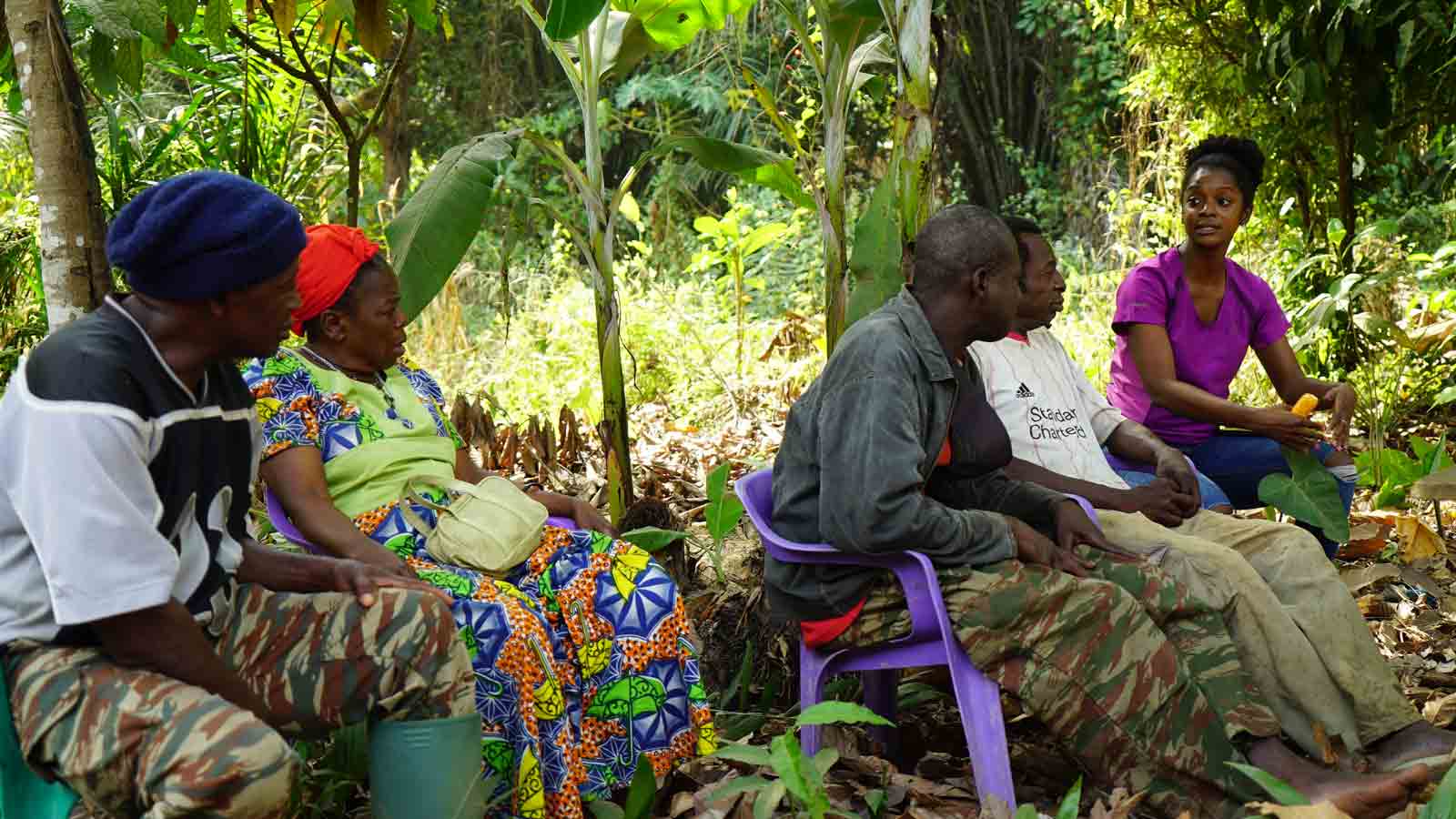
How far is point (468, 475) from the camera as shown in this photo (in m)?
3.52

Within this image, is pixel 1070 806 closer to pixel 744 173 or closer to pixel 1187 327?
pixel 1187 327

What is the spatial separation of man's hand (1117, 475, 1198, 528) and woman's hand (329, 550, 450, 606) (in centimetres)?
182

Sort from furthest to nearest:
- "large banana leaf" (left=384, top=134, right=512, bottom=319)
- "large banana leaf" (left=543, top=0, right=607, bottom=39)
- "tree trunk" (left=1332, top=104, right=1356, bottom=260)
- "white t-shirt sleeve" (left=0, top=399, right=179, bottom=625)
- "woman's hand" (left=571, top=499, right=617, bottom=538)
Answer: "tree trunk" (left=1332, top=104, right=1356, bottom=260), "large banana leaf" (left=384, top=134, right=512, bottom=319), "large banana leaf" (left=543, top=0, right=607, bottom=39), "woman's hand" (left=571, top=499, right=617, bottom=538), "white t-shirt sleeve" (left=0, top=399, right=179, bottom=625)

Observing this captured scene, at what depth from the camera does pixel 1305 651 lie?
3.11 metres

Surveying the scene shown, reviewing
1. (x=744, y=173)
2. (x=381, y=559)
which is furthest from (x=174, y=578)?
(x=744, y=173)

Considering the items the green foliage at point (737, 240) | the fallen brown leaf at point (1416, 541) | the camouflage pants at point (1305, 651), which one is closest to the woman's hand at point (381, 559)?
the camouflage pants at point (1305, 651)

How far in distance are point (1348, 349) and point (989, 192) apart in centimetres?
664

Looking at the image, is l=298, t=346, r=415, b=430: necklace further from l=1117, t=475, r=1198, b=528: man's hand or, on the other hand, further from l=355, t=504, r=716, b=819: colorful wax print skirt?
l=1117, t=475, r=1198, b=528: man's hand

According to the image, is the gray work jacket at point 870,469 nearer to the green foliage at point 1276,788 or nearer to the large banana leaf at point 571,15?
the green foliage at point 1276,788

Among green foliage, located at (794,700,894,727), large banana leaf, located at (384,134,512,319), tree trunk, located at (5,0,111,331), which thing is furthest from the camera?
large banana leaf, located at (384,134,512,319)

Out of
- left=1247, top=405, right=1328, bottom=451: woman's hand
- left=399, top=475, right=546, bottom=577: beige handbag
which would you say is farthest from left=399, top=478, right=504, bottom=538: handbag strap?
left=1247, top=405, right=1328, bottom=451: woman's hand

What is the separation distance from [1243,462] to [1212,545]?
1.10 m

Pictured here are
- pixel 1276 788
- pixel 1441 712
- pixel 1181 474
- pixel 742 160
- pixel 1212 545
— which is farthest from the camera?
pixel 742 160

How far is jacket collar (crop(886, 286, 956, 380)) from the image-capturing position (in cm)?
306
